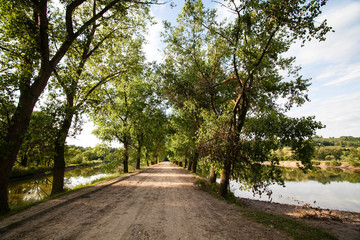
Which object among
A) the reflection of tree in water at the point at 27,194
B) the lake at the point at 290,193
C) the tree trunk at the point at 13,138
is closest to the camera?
the tree trunk at the point at 13,138

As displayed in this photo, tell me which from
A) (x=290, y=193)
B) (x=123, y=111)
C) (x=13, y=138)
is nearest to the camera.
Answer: (x=13, y=138)

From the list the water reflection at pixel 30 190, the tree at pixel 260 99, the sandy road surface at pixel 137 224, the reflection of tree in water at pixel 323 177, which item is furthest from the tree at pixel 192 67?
the reflection of tree in water at pixel 323 177

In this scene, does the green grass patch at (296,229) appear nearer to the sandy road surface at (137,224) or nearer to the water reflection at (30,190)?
the sandy road surface at (137,224)

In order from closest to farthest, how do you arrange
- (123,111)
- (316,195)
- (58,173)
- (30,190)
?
(58,173)
(30,190)
(316,195)
(123,111)

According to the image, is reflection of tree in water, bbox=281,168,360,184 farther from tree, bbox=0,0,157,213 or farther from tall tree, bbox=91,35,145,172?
tree, bbox=0,0,157,213

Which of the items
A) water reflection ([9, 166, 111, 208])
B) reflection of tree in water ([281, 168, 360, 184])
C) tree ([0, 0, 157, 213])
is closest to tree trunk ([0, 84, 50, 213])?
tree ([0, 0, 157, 213])

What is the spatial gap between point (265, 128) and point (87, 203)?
9260 mm

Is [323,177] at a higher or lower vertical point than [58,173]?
lower

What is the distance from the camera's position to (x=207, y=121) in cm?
1127

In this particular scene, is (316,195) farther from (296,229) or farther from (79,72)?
(79,72)

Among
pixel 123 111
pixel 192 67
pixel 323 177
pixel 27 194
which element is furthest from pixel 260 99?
pixel 323 177

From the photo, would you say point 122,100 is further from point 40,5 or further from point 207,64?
point 40,5

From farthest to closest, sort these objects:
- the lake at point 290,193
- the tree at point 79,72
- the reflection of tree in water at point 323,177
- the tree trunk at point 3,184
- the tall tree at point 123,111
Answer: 1. the reflection of tree in water at point 323,177
2. the tall tree at point 123,111
3. the lake at point 290,193
4. the tree at point 79,72
5. the tree trunk at point 3,184

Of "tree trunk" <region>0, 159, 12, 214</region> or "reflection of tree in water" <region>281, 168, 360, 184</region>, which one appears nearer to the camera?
"tree trunk" <region>0, 159, 12, 214</region>
